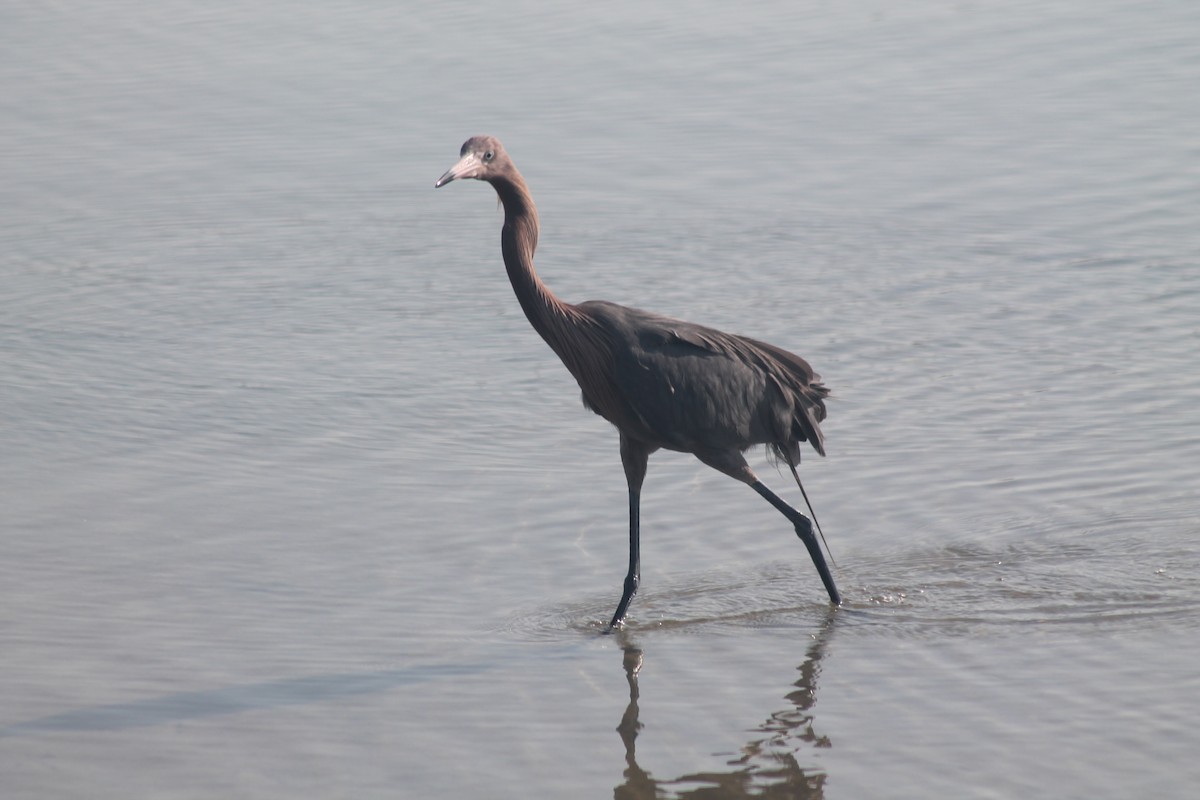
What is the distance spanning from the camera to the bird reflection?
16.8ft

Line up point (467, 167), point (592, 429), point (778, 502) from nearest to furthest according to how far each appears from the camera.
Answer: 1. point (467, 167)
2. point (778, 502)
3. point (592, 429)

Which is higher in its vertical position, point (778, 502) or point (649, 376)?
point (649, 376)

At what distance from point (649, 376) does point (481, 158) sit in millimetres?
1053

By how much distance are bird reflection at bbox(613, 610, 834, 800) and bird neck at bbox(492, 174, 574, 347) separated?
1.50 metres

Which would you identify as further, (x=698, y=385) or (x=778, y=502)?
(x=778, y=502)

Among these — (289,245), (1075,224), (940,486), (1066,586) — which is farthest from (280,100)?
(1066,586)

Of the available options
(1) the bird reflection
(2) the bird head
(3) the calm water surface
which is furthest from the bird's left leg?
(2) the bird head

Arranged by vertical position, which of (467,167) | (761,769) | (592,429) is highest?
(467,167)

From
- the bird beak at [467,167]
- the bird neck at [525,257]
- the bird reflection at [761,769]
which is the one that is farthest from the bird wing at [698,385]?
the bird reflection at [761,769]

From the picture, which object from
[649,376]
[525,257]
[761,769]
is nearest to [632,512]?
[649,376]

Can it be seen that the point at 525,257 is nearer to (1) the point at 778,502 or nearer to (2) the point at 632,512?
(2) the point at 632,512

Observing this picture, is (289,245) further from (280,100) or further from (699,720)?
(699,720)

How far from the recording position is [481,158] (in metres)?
6.17

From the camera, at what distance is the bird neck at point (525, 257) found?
6.27m
